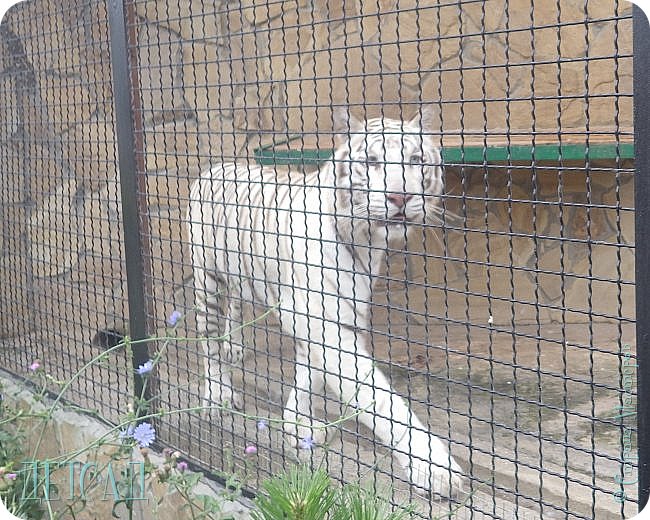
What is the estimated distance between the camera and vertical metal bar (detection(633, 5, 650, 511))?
1.21m

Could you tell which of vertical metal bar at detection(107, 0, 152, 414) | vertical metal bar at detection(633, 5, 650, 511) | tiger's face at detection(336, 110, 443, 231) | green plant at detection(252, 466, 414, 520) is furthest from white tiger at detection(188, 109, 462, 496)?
green plant at detection(252, 466, 414, 520)

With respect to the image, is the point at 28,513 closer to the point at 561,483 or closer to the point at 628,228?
the point at 561,483

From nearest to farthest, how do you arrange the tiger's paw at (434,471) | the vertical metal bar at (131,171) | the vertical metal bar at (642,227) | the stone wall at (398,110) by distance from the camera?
1. the vertical metal bar at (642,227)
2. the tiger's paw at (434,471)
3. the vertical metal bar at (131,171)
4. the stone wall at (398,110)

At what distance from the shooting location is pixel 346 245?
2393mm

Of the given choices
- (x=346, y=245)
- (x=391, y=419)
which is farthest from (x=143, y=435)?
(x=346, y=245)

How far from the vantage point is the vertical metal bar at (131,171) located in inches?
91.4

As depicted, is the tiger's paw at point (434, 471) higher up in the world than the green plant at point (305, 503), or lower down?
lower down

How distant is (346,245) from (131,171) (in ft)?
2.05

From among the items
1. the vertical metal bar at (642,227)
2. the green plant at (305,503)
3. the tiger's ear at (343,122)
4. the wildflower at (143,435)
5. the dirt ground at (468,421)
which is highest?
the tiger's ear at (343,122)

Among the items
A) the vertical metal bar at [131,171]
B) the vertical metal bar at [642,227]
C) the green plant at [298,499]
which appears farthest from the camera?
the vertical metal bar at [131,171]

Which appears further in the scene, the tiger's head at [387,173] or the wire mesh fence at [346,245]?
the tiger's head at [387,173]

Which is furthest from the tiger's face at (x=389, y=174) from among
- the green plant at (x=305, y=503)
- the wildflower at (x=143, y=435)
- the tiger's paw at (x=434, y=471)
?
the green plant at (x=305, y=503)

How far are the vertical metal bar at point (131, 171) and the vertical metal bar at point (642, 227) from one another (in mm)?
1440

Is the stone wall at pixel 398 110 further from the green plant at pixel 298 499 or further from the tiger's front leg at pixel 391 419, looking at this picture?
the green plant at pixel 298 499
